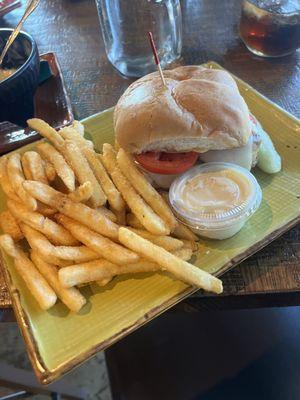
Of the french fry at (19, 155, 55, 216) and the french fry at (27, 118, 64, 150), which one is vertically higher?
the french fry at (27, 118, 64, 150)

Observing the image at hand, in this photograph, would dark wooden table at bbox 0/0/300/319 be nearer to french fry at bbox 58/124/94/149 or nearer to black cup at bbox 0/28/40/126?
black cup at bbox 0/28/40/126

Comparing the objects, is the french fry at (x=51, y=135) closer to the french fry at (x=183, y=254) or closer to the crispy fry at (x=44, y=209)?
the crispy fry at (x=44, y=209)

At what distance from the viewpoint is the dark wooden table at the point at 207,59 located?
1.14 metres

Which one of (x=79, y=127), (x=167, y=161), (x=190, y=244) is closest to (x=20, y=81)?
(x=79, y=127)

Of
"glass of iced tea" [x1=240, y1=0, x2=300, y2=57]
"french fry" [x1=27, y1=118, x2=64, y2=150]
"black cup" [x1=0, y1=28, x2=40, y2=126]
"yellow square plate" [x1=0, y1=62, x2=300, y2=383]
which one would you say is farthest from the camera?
"glass of iced tea" [x1=240, y1=0, x2=300, y2=57]

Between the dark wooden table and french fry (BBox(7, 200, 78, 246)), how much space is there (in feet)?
1.14

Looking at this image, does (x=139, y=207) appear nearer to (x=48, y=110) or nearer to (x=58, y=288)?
(x=58, y=288)

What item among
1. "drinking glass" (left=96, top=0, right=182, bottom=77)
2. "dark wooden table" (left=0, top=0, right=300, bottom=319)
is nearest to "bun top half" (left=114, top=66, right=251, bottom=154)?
"dark wooden table" (left=0, top=0, right=300, bottom=319)

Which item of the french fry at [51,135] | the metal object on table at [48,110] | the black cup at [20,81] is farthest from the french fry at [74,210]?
the black cup at [20,81]

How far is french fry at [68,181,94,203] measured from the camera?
3.67 feet

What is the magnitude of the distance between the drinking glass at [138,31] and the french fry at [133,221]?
955 millimetres

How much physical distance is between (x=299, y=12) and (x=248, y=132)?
0.85m

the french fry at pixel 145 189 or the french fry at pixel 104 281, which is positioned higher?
the french fry at pixel 145 189

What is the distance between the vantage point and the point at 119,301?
43.1 inches
